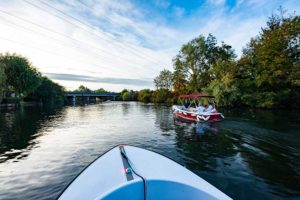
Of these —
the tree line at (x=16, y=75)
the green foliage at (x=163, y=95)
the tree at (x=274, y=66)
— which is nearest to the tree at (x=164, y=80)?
the green foliage at (x=163, y=95)

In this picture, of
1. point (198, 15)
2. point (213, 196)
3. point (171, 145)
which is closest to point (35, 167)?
point (171, 145)

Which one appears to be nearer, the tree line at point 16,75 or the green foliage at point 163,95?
the tree line at point 16,75

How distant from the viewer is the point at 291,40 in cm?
2709

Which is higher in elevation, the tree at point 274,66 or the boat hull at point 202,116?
the tree at point 274,66

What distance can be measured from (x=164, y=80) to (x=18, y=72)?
46.3 meters

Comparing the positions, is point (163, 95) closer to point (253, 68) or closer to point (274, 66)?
point (253, 68)

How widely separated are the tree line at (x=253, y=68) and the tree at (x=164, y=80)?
18353 mm

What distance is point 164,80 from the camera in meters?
70.0

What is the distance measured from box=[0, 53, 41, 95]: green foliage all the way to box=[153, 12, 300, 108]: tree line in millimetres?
36567

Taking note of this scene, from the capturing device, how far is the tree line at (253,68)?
27266 millimetres

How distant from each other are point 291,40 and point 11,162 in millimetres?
35706

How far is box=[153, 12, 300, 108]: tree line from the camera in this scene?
2727 centimetres

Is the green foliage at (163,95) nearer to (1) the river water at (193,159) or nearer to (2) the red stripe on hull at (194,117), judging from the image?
(2) the red stripe on hull at (194,117)

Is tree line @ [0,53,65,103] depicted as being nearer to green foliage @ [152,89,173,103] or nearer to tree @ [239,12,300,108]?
green foliage @ [152,89,173,103]
